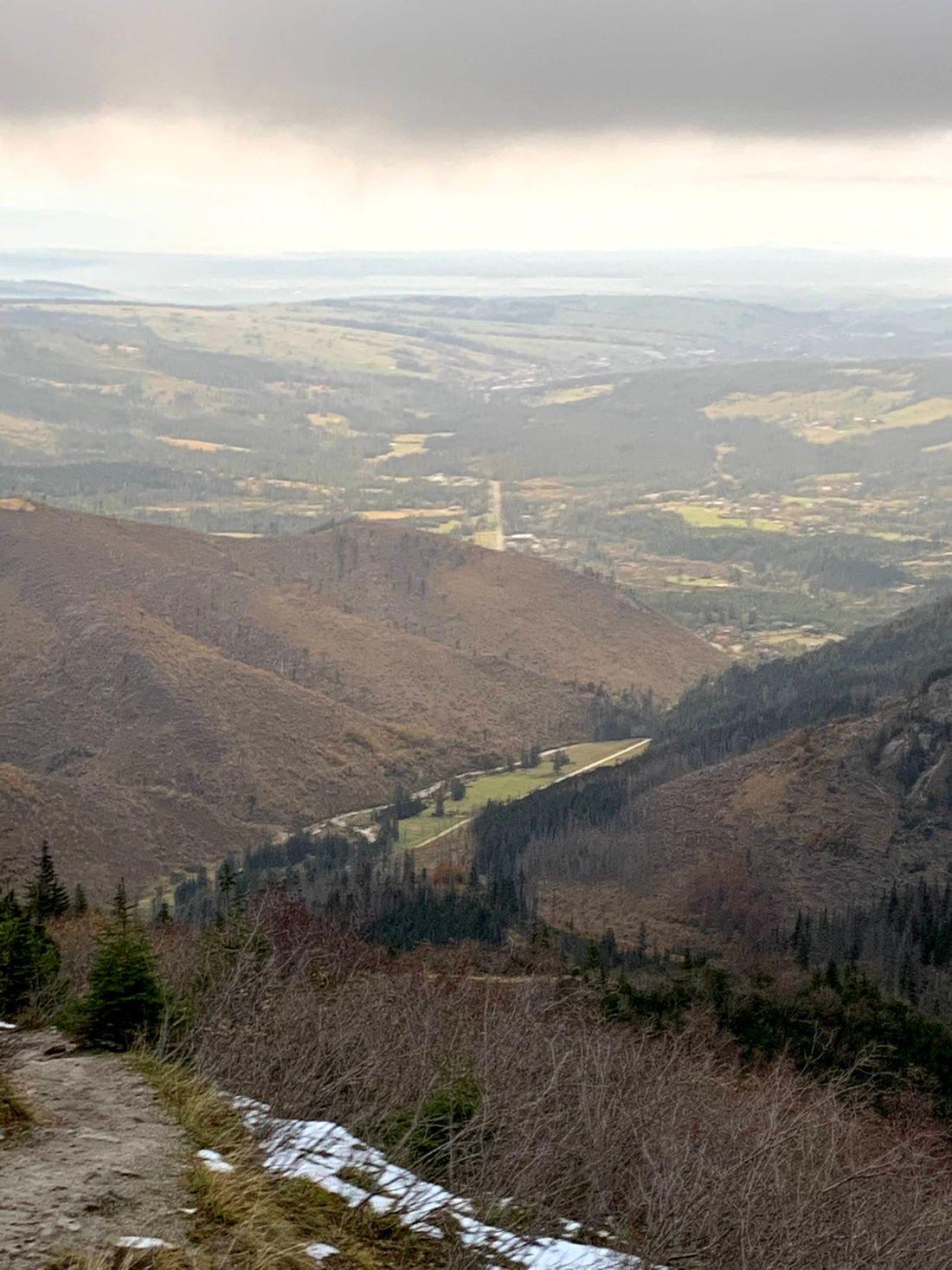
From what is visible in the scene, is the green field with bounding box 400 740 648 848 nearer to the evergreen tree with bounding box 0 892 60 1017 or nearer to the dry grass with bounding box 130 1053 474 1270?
the evergreen tree with bounding box 0 892 60 1017

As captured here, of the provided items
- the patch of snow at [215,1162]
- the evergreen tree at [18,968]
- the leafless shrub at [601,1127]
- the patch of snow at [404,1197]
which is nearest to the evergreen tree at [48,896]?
the leafless shrub at [601,1127]

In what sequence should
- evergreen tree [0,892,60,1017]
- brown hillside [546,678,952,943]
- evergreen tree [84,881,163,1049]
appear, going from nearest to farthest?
evergreen tree [84,881,163,1049] < evergreen tree [0,892,60,1017] < brown hillside [546,678,952,943]

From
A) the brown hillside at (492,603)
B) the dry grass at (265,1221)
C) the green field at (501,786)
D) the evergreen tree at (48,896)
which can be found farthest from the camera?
the brown hillside at (492,603)

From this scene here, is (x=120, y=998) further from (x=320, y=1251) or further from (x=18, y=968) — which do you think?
(x=18, y=968)

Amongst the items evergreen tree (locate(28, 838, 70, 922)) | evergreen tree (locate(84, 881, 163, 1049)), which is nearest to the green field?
evergreen tree (locate(28, 838, 70, 922))

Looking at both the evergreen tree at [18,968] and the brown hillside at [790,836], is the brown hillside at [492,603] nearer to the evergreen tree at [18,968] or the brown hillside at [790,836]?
the brown hillside at [790,836]

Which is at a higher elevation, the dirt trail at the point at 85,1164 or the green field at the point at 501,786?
the dirt trail at the point at 85,1164
